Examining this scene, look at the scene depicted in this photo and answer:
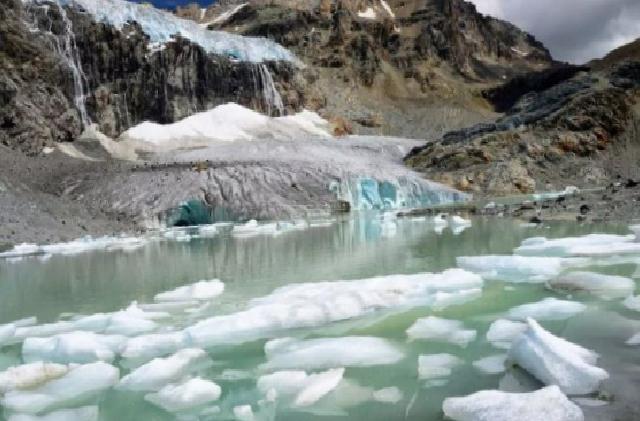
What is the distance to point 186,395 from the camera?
15.4 feet

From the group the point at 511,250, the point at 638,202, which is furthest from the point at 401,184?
the point at 511,250

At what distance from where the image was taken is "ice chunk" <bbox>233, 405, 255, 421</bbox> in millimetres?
4301

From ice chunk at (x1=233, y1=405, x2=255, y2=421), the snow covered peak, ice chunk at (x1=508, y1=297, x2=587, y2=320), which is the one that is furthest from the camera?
the snow covered peak

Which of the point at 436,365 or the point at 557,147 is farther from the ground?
the point at 557,147

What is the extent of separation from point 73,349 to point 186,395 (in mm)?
1956

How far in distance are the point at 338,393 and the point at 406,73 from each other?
77.7 metres

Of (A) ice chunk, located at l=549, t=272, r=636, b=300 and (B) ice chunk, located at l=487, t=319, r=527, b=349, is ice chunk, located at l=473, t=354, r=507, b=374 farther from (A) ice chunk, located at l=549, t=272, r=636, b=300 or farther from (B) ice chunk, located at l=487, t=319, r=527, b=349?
(A) ice chunk, located at l=549, t=272, r=636, b=300

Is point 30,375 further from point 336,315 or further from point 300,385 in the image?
point 336,315

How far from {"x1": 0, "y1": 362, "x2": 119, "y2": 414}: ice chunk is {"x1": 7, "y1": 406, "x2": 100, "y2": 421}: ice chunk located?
0.37 ft

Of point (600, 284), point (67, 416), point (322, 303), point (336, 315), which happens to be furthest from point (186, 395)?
point (600, 284)

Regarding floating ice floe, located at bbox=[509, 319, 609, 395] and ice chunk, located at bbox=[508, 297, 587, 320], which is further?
ice chunk, located at bbox=[508, 297, 587, 320]

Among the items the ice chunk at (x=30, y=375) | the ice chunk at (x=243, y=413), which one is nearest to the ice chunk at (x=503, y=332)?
the ice chunk at (x=243, y=413)

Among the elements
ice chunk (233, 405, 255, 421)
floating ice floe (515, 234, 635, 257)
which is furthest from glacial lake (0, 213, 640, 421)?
floating ice floe (515, 234, 635, 257)

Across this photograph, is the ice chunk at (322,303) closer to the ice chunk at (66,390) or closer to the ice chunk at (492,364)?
the ice chunk at (66,390)
